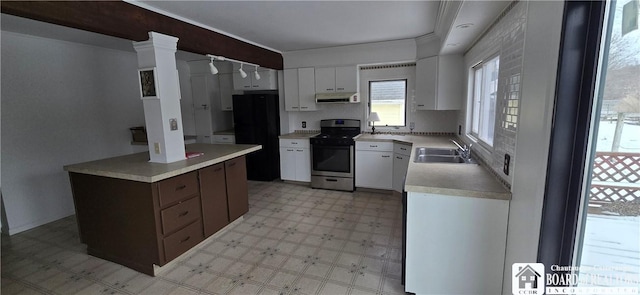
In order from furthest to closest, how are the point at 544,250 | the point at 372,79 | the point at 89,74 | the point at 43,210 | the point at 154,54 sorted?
the point at 372,79 → the point at 89,74 → the point at 43,210 → the point at 154,54 → the point at 544,250

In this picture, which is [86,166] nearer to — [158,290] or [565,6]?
[158,290]

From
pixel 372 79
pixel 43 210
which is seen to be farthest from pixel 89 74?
pixel 372 79

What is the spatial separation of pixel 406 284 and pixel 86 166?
9.00 feet

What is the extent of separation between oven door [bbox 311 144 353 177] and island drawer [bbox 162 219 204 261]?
2.13 meters

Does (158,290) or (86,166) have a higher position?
(86,166)

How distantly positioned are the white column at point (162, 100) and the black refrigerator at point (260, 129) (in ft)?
7.19

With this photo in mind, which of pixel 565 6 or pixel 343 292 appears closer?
pixel 565 6

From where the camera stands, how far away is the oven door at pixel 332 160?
4219 mm

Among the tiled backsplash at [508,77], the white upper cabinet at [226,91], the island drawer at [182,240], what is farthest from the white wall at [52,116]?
the tiled backsplash at [508,77]

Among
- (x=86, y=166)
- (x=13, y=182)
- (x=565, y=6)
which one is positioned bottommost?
(x=13, y=182)

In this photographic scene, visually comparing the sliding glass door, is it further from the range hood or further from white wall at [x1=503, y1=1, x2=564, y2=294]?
the range hood

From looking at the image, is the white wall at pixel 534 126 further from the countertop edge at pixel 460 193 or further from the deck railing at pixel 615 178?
the deck railing at pixel 615 178

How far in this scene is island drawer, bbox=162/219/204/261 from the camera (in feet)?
7.54

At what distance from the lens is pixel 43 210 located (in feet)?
11.0
